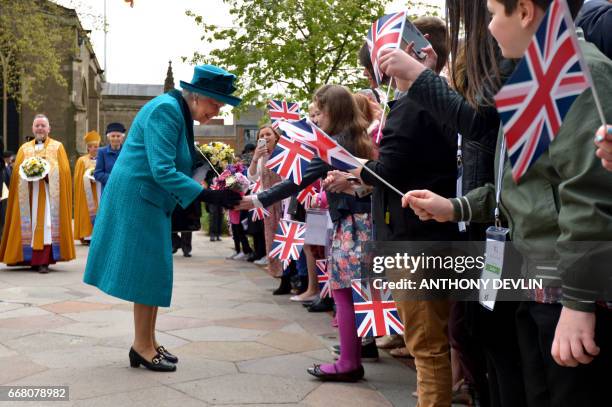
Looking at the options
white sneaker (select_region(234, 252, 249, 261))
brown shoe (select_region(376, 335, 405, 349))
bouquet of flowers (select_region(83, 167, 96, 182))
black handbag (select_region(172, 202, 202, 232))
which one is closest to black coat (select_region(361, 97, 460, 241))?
black handbag (select_region(172, 202, 202, 232))

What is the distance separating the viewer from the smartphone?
10.8 feet

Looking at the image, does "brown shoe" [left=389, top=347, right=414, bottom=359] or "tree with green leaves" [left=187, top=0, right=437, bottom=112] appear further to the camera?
"tree with green leaves" [left=187, top=0, right=437, bottom=112]

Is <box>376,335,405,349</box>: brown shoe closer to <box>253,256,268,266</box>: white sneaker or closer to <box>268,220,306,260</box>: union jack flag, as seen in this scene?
<box>268,220,306,260</box>: union jack flag

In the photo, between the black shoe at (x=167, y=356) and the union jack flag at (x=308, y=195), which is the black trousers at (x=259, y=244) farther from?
the black shoe at (x=167, y=356)

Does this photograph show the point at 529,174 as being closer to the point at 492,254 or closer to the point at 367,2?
the point at 492,254

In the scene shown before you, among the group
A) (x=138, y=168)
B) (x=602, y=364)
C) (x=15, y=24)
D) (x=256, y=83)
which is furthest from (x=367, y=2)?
(x=602, y=364)

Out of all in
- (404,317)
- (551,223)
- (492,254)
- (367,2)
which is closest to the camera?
(551,223)

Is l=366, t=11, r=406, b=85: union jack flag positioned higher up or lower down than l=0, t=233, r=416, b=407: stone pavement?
higher up

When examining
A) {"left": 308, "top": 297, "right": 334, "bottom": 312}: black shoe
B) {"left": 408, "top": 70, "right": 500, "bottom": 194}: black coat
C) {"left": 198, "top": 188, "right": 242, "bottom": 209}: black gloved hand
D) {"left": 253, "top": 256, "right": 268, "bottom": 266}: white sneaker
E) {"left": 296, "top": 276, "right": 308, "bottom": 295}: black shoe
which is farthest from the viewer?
{"left": 253, "top": 256, "right": 268, "bottom": 266}: white sneaker

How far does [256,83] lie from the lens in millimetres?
20469

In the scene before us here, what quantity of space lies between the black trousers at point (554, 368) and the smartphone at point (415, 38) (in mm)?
1569

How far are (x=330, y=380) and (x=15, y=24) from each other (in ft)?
85.1

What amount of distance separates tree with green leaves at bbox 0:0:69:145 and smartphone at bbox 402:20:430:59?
2541cm

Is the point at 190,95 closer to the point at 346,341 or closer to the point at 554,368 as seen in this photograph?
the point at 346,341
